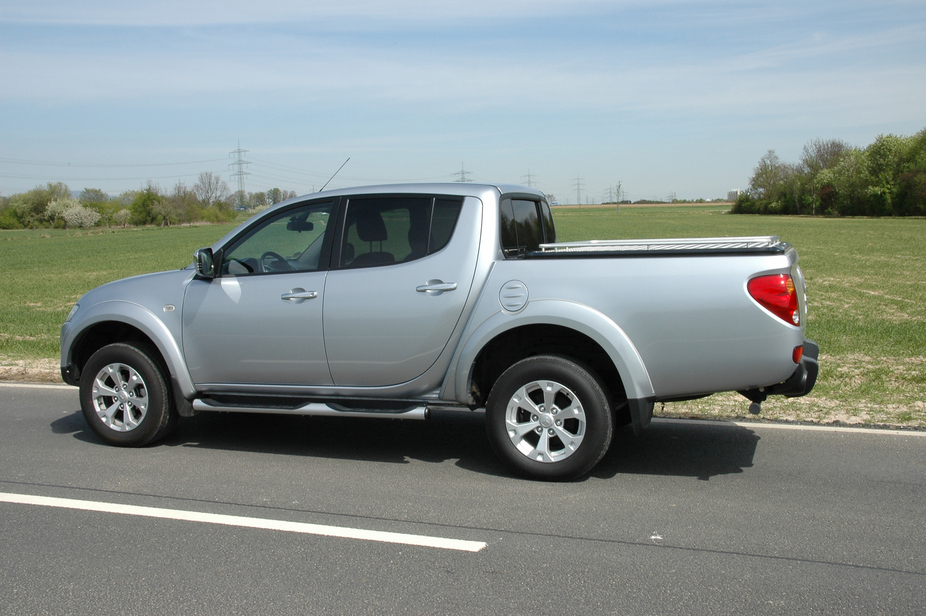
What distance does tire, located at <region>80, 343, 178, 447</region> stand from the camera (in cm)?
590

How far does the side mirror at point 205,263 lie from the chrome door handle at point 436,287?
164 centimetres

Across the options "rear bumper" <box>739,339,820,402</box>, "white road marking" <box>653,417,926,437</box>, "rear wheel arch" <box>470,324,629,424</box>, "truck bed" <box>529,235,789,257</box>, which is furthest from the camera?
"white road marking" <box>653,417,926,437</box>

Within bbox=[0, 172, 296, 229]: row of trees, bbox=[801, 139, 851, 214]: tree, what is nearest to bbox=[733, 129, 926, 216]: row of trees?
bbox=[801, 139, 851, 214]: tree

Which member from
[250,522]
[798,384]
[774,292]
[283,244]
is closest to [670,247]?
[774,292]

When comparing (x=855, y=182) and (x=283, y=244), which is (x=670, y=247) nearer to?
(x=283, y=244)

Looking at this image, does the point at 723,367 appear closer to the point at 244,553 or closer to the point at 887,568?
the point at 887,568

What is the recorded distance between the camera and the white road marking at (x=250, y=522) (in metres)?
4.05

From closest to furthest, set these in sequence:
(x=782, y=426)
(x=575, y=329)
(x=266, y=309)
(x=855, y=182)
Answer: (x=575, y=329)
(x=266, y=309)
(x=782, y=426)
(x=855, y=182)

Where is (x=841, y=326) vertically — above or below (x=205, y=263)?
below

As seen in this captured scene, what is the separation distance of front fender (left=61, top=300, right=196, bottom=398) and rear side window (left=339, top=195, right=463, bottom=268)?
4.88ft

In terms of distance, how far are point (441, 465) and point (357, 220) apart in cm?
185

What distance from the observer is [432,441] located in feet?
20.4

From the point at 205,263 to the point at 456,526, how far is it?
9.15 feet

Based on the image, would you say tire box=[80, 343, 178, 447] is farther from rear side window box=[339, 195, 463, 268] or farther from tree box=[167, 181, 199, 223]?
tree box=[167, 181, 199, 223]
